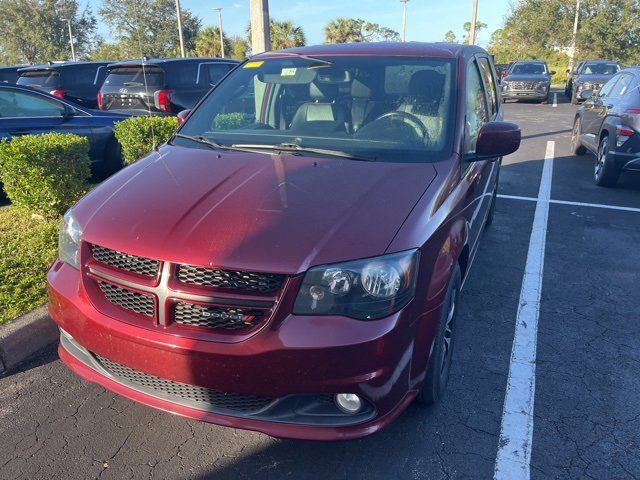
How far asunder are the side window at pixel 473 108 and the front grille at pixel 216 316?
174cm

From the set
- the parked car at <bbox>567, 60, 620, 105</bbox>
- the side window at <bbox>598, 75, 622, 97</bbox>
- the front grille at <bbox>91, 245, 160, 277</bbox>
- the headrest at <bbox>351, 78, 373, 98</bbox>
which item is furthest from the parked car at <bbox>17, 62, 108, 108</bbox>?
the parked car at <bbox>567, 60, 620, 105</bbox>

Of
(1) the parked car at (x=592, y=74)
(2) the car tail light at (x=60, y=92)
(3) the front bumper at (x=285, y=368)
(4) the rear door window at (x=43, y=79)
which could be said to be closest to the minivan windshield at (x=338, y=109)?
(3) the front bumper at (x=285, y=368)

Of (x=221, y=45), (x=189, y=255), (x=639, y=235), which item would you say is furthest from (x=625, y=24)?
(x=189, y=255)

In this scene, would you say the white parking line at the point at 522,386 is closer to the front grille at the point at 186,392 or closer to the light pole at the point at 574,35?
the front grille at the point at 186,392

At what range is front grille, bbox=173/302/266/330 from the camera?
209 cm

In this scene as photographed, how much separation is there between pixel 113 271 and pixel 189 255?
0.43m

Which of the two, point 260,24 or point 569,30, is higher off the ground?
point 569,30

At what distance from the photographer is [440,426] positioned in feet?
8.82

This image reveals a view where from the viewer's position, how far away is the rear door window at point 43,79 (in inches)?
455

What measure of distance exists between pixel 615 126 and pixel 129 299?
23.2 ft

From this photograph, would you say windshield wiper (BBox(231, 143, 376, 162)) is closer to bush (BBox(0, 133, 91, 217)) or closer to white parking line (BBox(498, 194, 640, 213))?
bush (BBox(0, 133, 91, 217))

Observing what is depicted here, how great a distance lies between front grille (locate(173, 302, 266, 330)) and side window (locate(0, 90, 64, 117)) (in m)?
5.76

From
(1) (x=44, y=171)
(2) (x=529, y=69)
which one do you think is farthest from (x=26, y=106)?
(2) (x=529, y=69)

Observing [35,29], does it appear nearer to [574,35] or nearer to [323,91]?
[574,35]
